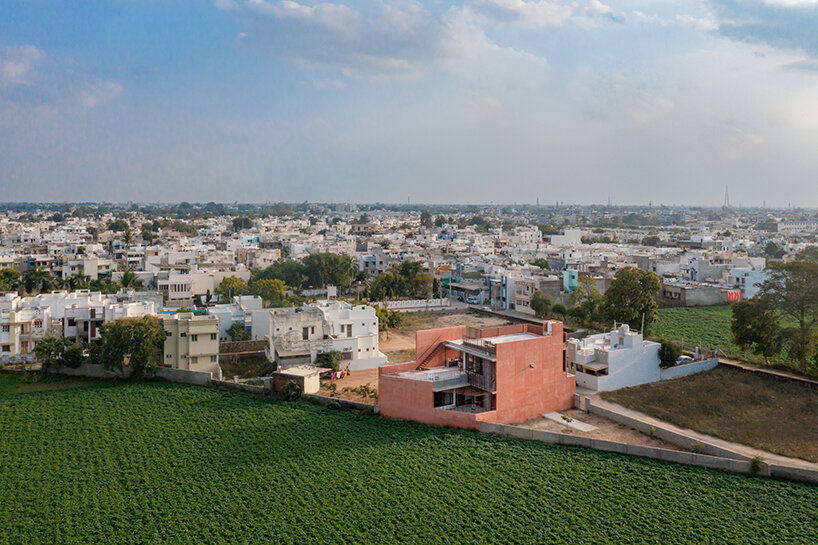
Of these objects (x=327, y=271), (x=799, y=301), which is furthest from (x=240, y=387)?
(x=327, y=271)

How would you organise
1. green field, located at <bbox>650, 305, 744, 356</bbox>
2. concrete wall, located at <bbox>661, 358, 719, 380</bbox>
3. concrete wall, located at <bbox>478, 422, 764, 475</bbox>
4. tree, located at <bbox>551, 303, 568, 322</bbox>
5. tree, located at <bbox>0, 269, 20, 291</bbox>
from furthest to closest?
tree, located at <bbox>0, 269, 20, 291</bbox> → tree, located at <bbox>551, 303, 568, 322</bbox> → green field, located at <bbox>650, 305, 744, 356</bbox> → concrete wall, located at <bbox>661, 358, 719, 380</bbox> → concrete wall, located at <bbox>478, 422, 764, 475</bbox>

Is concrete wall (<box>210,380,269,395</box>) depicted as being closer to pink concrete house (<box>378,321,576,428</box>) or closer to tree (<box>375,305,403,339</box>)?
pink concrete house (<box>378,321,576,428</box>)

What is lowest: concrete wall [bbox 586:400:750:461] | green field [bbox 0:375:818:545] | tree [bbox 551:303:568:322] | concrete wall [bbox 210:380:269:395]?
green field [bbox 0:375:818:545]

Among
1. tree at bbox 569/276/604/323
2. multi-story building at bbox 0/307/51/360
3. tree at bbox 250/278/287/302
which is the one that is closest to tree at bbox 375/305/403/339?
tree at bbox 250/278/287/302

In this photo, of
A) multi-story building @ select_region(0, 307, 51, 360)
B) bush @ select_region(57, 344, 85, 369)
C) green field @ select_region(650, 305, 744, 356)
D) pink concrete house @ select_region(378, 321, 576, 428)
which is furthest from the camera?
green field @ select_region(650, 305, 744, 356)

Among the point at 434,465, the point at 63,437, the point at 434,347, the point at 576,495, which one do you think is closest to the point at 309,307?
the point at 434,347

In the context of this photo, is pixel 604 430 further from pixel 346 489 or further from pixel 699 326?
pixel 699 326
